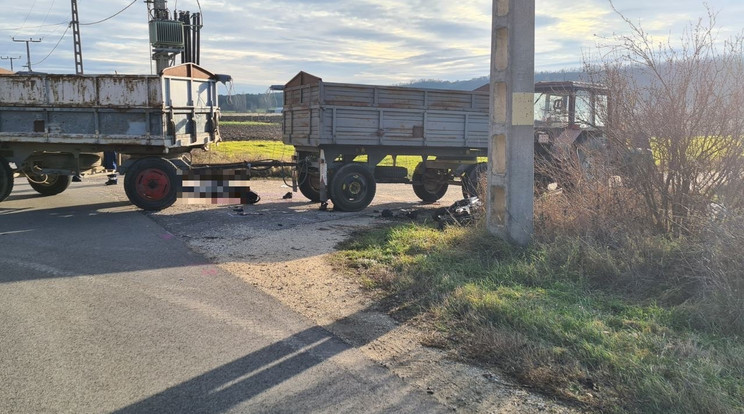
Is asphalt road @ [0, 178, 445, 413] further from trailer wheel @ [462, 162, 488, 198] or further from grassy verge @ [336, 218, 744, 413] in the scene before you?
trailer wheel @ [462, 162, 488, 198]

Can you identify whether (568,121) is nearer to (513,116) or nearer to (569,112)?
(569,112)

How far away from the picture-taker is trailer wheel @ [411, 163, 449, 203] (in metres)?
13.7

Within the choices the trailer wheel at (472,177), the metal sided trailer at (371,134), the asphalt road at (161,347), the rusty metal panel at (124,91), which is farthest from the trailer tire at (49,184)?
the trailer wheel at (472,177)

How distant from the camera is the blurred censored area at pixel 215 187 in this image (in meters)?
12.1

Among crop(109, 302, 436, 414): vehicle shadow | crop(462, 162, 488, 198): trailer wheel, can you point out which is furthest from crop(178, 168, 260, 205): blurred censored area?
crop(109, 302, 436, 414): vehicle shadow

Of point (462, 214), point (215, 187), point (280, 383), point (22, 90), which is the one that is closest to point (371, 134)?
point (462, 214)

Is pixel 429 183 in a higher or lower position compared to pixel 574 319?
higher

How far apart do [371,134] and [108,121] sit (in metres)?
5.23

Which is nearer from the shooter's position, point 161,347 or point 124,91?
point 161,347

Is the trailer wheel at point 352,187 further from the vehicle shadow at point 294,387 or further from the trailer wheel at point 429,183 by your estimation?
the vehicle shadow at point 294,387

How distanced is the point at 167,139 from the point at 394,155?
187 inches

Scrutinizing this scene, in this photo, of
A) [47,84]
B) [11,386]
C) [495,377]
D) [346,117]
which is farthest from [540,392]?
[47,84]

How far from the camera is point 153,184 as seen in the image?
1177cm

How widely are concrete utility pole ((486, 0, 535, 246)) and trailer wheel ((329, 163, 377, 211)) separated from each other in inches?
185
